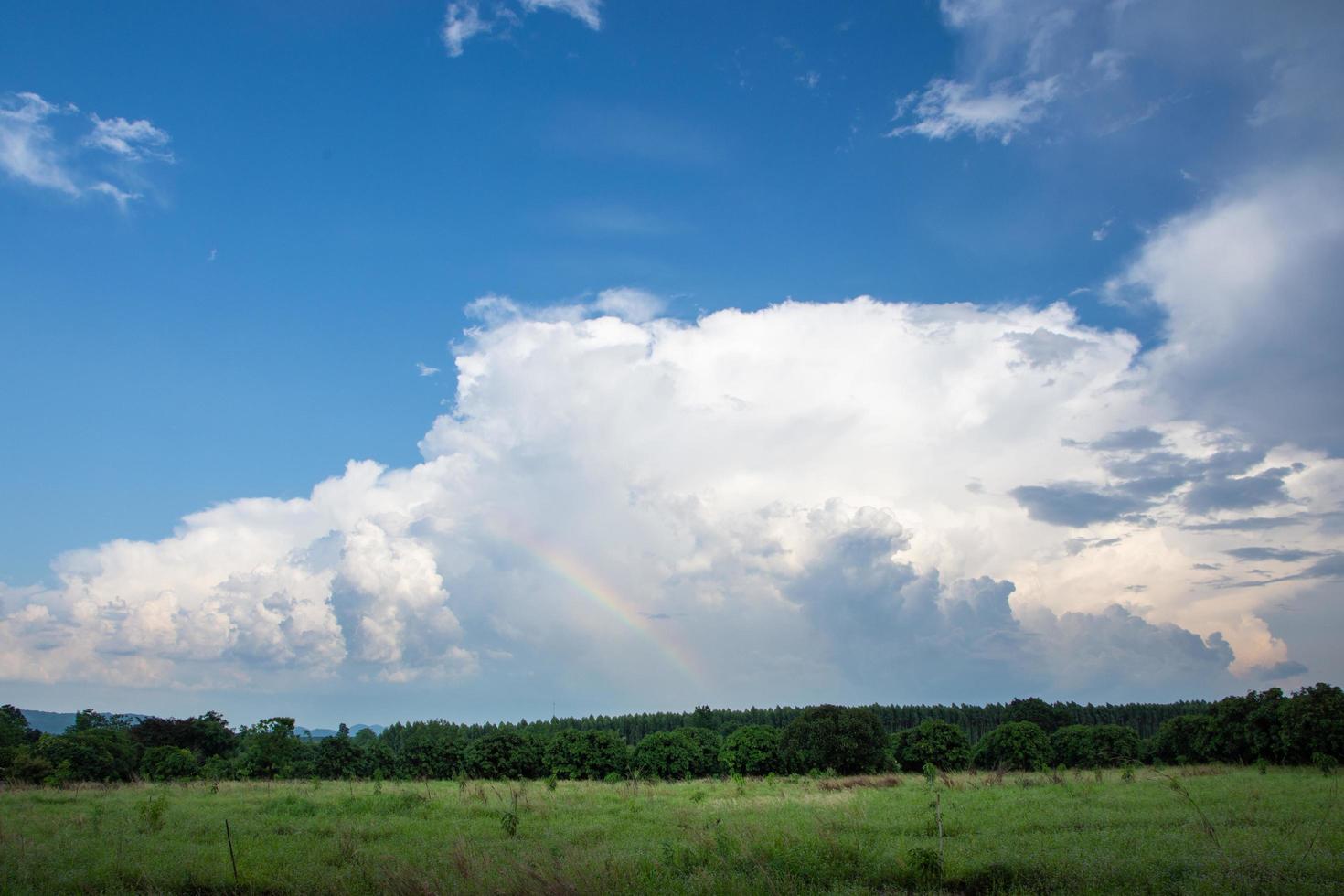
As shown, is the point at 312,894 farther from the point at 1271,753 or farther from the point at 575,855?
the point at 1271,753

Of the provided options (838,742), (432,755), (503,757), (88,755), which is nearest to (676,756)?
(838,742)

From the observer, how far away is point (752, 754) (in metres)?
60.0

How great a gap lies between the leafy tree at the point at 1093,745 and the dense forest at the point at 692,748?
0.10 metres

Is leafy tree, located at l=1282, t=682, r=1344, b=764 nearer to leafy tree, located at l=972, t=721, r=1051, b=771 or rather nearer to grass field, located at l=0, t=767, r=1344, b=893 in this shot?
→ grass field, located at l=0, t=767, r=1344, b=893

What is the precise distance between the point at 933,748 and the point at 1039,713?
39.8 m

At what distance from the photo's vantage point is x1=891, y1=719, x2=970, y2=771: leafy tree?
58656mm

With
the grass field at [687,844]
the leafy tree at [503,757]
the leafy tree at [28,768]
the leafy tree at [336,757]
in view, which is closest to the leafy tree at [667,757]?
the leafy tree at [503,757]

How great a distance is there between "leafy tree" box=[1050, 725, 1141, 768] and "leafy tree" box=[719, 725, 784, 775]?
69.5 ft

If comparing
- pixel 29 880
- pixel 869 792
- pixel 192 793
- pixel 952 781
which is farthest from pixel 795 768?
pixel 29 880

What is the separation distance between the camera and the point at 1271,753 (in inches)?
1777

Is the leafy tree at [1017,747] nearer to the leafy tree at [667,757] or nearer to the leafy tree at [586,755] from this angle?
the leafy tree at [667,757]

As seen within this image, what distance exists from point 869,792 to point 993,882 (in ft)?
60.5

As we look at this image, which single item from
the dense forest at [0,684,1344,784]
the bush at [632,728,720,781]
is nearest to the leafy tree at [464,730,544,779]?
the dense forest at [0,684,1344,784]

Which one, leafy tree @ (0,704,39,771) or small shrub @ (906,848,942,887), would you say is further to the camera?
leafy tree @ (0,704,39,771)
